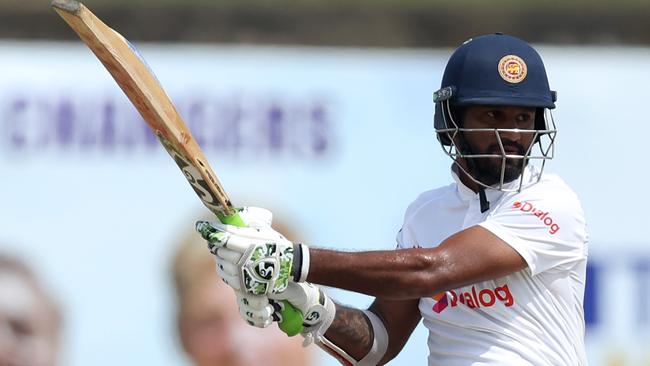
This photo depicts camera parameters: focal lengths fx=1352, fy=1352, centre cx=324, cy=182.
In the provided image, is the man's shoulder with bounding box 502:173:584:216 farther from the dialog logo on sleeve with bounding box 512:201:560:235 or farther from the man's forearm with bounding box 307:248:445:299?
the man's forearm with bounding box 307:248:445:299

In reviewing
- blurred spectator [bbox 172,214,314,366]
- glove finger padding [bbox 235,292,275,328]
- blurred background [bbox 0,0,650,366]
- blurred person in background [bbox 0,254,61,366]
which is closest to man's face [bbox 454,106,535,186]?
glove finger padding [bbox 235,292,275,328]

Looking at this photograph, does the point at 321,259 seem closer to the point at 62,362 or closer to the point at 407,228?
the point at 407,228

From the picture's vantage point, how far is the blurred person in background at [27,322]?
22.7ft

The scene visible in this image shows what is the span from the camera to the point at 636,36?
7074mm

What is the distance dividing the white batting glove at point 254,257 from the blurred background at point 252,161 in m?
3.43

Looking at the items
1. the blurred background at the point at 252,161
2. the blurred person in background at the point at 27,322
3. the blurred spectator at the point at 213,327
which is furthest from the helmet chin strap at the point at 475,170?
Answer: the blurred person in background at the point at 27,322

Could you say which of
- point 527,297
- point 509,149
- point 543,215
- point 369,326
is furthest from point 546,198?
point 369,326

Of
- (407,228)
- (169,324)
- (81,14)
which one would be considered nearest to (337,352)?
(407,228)

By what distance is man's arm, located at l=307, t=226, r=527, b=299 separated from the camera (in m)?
3.47

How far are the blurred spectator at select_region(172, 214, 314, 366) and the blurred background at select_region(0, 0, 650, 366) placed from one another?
13 mm

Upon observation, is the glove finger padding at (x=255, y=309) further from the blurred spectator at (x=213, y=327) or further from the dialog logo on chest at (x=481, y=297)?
Result: the blurred spectator at (x=213, y=327)

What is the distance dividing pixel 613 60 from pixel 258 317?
406cm

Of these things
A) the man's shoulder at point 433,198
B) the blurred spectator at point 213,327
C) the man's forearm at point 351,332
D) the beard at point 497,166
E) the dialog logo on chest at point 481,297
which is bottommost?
the blurred spectator at point 213,327

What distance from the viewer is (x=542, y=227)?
366 cm
